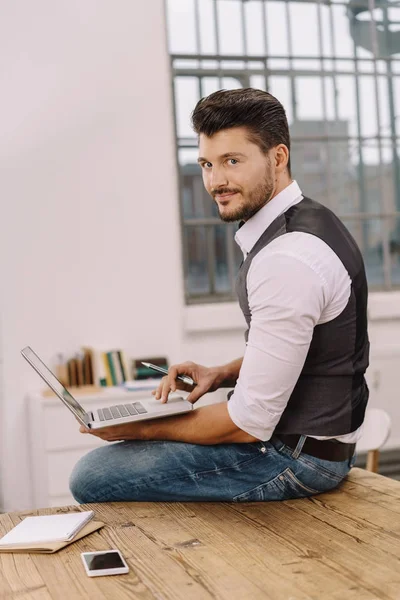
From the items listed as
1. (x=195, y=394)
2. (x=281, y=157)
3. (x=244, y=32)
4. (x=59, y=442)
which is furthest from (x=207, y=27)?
(x=195, y=394)

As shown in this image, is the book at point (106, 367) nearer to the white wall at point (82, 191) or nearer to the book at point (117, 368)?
the book at point (117, 368)

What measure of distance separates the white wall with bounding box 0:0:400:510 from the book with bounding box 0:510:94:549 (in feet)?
7.59

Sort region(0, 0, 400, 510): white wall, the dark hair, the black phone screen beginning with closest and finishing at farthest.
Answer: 1. the black phone screen
2. the dark hair
3. region(0, 0, 400, 510): white wall

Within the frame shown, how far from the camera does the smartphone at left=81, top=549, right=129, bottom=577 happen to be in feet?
5.08

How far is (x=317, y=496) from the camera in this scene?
81.4 inches

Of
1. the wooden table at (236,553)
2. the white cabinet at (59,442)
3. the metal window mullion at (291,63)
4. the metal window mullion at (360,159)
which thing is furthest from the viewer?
the metal window mullion at (360,159)

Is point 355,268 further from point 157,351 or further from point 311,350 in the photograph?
point 157,351

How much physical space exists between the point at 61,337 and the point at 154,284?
0.59 metres

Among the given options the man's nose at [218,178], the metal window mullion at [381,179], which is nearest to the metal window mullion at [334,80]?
the metal window mullion at [381,179]

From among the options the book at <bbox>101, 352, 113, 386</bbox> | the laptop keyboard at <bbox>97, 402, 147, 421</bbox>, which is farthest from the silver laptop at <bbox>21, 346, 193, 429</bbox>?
the book at <bbox>101, 352, 113, 386</bbox>

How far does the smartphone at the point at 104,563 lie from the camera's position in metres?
1.55

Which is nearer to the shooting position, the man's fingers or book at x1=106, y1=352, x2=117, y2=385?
the man's fingers

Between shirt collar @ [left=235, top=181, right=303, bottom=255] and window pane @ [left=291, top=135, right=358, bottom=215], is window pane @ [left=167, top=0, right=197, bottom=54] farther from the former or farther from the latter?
shirt collar @ [left=235, top=181, right=303, bottom=255]

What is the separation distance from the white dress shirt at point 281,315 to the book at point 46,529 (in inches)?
17.2
